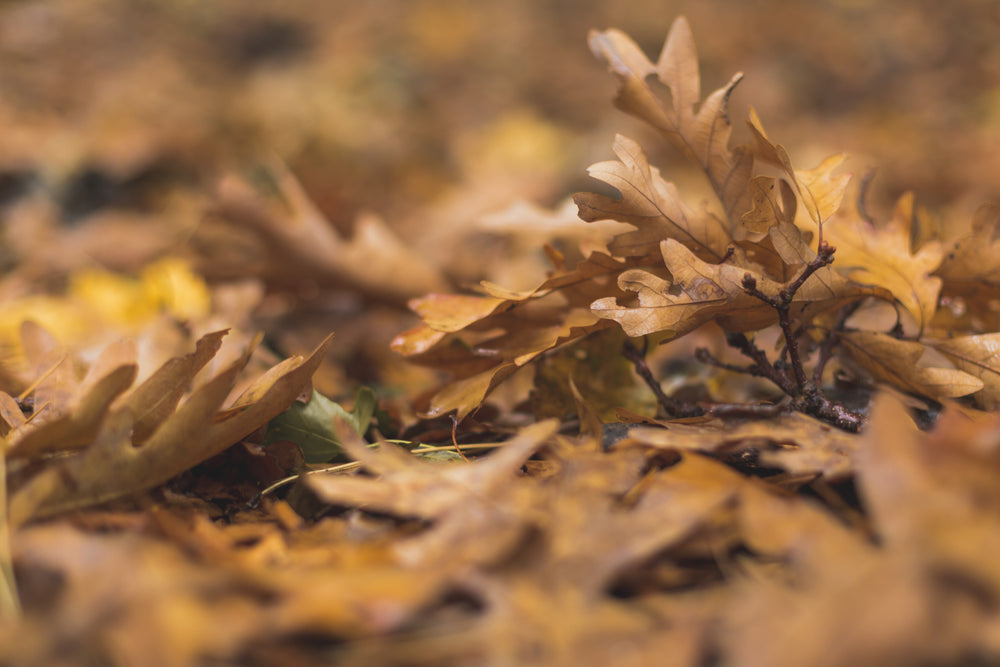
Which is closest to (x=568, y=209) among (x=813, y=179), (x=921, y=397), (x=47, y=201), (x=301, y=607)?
(x=813, y=179)

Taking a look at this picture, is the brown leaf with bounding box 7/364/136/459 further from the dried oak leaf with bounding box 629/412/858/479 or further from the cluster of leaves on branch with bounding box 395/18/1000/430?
the dried oak leaf with bounding box 629/412/858/479

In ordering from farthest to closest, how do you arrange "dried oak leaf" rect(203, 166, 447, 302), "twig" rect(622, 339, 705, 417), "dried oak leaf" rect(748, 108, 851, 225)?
1. "dried oak leaf" rect(203, 166, 447, 302)
2. "twig" rect(622, 339, 705, 417)
3. "dried oak leaf" rect(748, 108, 851, 225)

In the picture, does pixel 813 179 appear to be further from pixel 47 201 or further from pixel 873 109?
pixel 873 109

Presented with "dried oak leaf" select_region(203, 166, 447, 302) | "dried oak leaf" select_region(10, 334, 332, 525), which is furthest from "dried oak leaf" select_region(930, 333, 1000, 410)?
"dried oak leaf" select_region(203, 166, 447, 302)

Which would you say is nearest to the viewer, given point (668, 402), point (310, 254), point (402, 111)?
point (668, 402)

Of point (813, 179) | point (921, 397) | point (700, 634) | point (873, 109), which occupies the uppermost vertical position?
point (813, 179)

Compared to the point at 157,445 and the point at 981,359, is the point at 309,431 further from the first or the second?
the point at 981,359

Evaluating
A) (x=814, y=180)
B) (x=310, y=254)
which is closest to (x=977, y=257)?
(x=814, y=180)
